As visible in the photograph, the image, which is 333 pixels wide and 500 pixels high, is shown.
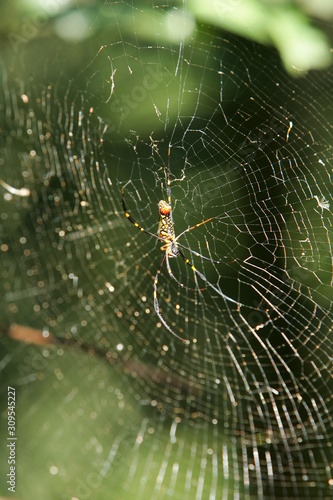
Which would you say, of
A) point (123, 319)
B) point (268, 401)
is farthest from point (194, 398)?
point (123, 319)

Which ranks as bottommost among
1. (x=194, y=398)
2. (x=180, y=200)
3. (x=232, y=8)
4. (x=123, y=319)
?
(x=194, y=398)

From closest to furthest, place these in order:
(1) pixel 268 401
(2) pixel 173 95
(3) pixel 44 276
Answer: (2) pixel 173 95, (1) pixel 268 401, (3) pixel 44 276

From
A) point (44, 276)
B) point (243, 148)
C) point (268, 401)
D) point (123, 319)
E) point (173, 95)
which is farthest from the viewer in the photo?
point (44, 276)

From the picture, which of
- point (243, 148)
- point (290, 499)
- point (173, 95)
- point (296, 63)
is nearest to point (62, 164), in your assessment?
point (173, 95)

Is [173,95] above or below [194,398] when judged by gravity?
above

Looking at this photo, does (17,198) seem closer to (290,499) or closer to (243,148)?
(243,148)

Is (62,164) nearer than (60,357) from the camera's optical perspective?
Yes
